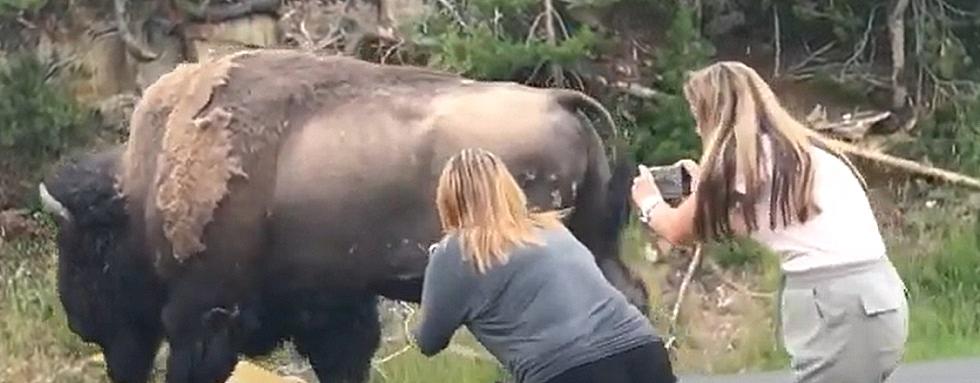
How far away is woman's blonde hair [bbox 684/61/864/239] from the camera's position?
472cm

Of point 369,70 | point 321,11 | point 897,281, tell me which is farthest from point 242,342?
point 321,11

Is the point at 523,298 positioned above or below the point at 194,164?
above

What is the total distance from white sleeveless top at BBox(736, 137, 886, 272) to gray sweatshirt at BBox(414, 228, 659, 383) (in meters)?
0.46

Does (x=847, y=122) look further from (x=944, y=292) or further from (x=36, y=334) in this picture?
(x=36, y=334)

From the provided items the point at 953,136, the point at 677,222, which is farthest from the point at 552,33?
the point at 677,222

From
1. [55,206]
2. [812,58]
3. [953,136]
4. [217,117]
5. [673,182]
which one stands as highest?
[673,182]

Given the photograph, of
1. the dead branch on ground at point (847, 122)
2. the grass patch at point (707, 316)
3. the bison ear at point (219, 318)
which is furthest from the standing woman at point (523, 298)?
the dead branch on ground at point (847, 122)

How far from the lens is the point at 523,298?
469cm

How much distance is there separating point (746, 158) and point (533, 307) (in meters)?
0.68

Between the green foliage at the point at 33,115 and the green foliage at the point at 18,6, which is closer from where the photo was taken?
the green foliage at the point at 18,6

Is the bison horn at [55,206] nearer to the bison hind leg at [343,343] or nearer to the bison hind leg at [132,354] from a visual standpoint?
the bison hind leg at [132,354]

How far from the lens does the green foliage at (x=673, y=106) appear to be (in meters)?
11.3

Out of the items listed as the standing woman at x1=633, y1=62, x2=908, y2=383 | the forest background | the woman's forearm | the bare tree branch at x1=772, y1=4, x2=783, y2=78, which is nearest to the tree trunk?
the forest background

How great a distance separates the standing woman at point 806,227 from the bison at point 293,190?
1610 mm
